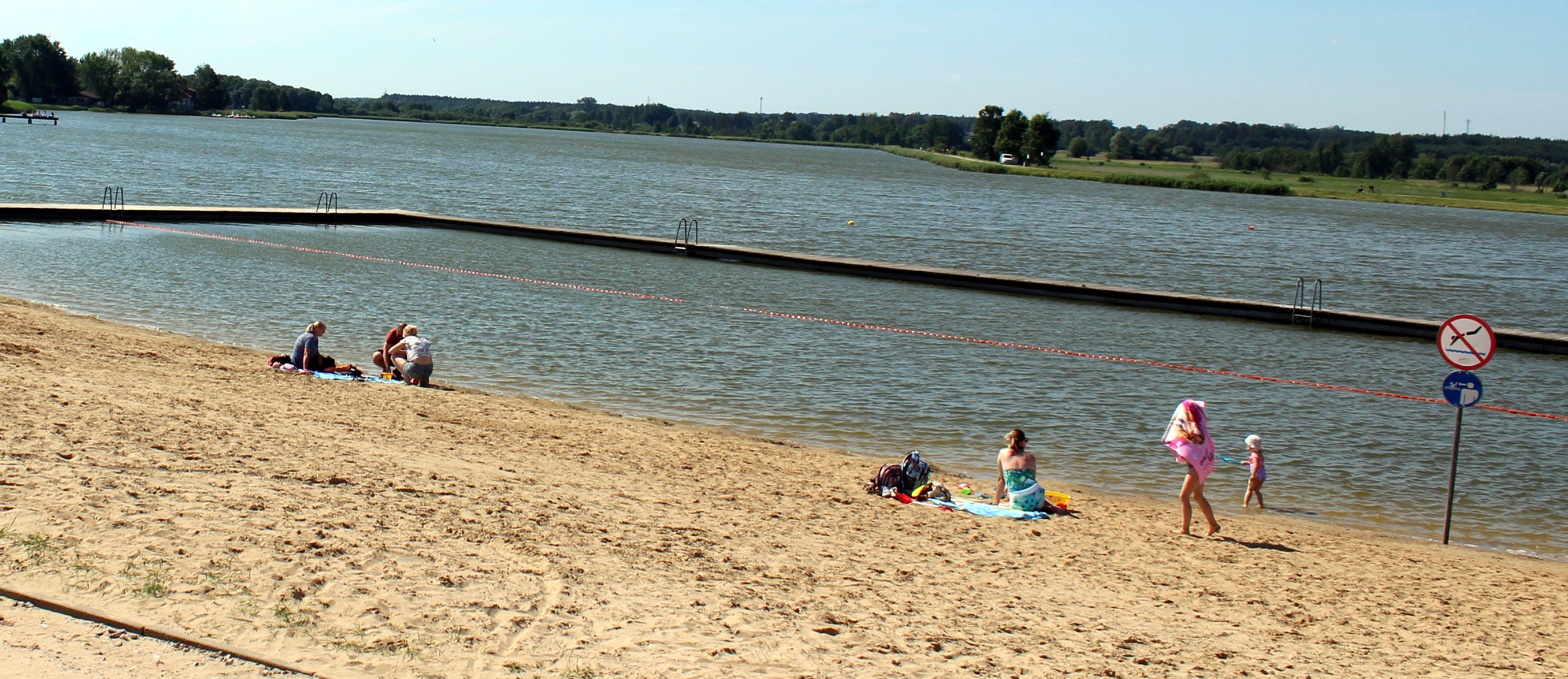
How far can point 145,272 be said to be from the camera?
82.1 feet

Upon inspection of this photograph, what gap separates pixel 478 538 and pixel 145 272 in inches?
→ 821

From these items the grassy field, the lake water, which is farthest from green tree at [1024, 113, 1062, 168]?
the lake water

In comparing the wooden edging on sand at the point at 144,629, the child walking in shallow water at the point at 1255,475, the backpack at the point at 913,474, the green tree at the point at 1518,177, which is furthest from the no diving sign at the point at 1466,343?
the green tree at the point at 1518,177

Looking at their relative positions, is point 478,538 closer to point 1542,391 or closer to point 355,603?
point 355,603

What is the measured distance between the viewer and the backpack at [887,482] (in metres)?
11.3

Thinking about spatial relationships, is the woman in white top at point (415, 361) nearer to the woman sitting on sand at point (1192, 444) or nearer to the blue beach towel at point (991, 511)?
the blue beach towel at point (991, 511)

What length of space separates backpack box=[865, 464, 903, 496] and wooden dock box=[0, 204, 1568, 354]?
2171cm

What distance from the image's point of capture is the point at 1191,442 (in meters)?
10.3

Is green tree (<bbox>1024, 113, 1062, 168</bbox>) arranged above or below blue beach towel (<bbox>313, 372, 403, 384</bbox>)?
above

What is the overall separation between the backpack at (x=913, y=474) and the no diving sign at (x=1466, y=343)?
5.36 m

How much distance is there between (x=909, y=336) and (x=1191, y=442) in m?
13.7

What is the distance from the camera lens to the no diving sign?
11555 millimetres

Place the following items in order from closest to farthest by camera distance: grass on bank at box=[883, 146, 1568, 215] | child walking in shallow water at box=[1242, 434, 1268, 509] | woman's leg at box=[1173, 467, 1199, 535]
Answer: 1. woman's leg at box=[1173, 467, 1199, 535]
2. child walking in shallow water at box=[1242, 434, 1268, 509]
3. grass on bank at box=[883, 146, 1568, 215]

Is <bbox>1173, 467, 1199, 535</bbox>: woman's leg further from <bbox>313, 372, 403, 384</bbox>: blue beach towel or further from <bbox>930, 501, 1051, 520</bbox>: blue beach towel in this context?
<bbox>313, 372, 403, 384</bbox>: blue beach towel
